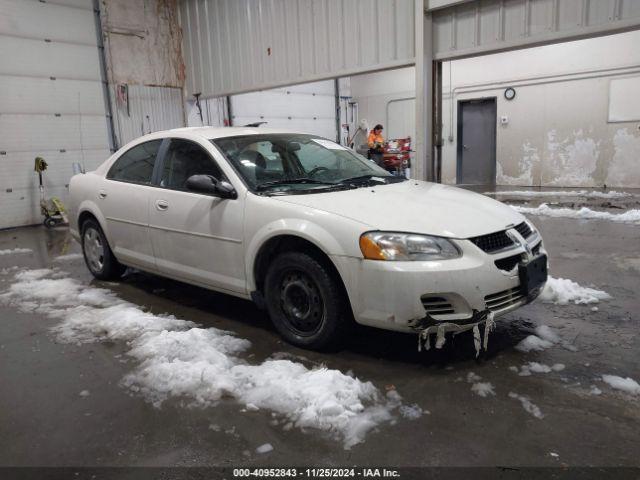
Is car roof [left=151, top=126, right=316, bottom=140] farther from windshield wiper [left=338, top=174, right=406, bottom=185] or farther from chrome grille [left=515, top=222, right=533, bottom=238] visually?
chrome grille [left=515, top=222, right=533, bottom=238]

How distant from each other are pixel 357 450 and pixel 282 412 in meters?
0.46

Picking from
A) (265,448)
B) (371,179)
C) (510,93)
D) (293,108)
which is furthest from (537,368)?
(293,108)

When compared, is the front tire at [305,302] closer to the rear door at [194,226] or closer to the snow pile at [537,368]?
the rear door at [194,226]

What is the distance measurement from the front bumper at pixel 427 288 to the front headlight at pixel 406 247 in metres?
0.04

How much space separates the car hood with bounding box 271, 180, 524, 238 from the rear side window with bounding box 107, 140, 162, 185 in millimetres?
1593

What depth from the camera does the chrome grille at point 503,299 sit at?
2.70 meters

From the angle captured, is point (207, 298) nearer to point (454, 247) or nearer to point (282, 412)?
point (282, 412)

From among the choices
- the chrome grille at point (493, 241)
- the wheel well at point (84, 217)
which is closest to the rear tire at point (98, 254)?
the wheel well at point (84, 217)

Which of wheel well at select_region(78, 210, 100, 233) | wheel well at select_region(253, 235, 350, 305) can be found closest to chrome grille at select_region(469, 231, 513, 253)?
wheel well at select_region(253, 235, 350, 305)

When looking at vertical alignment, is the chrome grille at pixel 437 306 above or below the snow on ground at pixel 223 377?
above

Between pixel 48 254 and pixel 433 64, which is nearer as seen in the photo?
pixel 48 254

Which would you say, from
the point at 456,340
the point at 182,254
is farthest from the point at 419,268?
the point at 182,254

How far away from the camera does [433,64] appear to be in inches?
305

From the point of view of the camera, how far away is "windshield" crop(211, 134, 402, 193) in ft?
11.2
